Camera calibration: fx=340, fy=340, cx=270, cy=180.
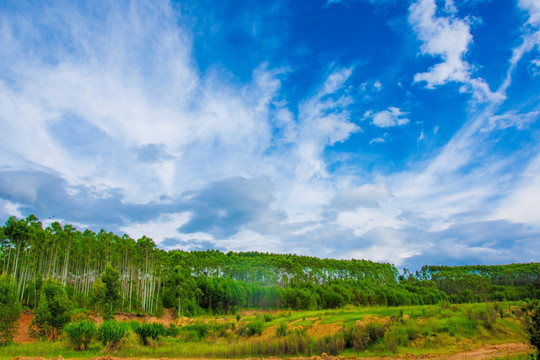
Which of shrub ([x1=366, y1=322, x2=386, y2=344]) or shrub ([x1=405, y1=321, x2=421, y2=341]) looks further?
shrub ([x1=405, y1=321, x2=421, y2=341])

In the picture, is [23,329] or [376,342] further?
[23,329]

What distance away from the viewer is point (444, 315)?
2648 cm

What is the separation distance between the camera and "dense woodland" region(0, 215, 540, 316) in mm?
53719

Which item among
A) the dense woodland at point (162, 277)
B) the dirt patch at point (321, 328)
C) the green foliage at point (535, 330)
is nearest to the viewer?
the green foliage at point (535, 330)

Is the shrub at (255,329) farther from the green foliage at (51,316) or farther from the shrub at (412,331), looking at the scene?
the green foliage at (51,316)

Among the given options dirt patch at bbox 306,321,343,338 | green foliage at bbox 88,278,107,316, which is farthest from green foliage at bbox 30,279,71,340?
dirt patch at bbox 306,321,343,338

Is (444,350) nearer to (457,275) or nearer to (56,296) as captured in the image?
(56,296)

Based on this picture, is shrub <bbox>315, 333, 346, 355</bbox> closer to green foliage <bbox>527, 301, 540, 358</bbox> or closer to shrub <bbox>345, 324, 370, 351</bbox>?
shrub <bbox>345, 324, 370, 351</bbox>

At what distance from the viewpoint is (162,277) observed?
79125mm

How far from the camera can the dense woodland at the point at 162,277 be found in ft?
176

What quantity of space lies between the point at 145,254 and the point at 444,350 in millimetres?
60892

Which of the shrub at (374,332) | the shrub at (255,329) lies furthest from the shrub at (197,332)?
the shrub at (374,332)

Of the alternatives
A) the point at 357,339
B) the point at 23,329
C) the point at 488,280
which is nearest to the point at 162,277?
the point at 23,329

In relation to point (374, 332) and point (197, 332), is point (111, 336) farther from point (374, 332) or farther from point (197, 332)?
point (197, 332)
